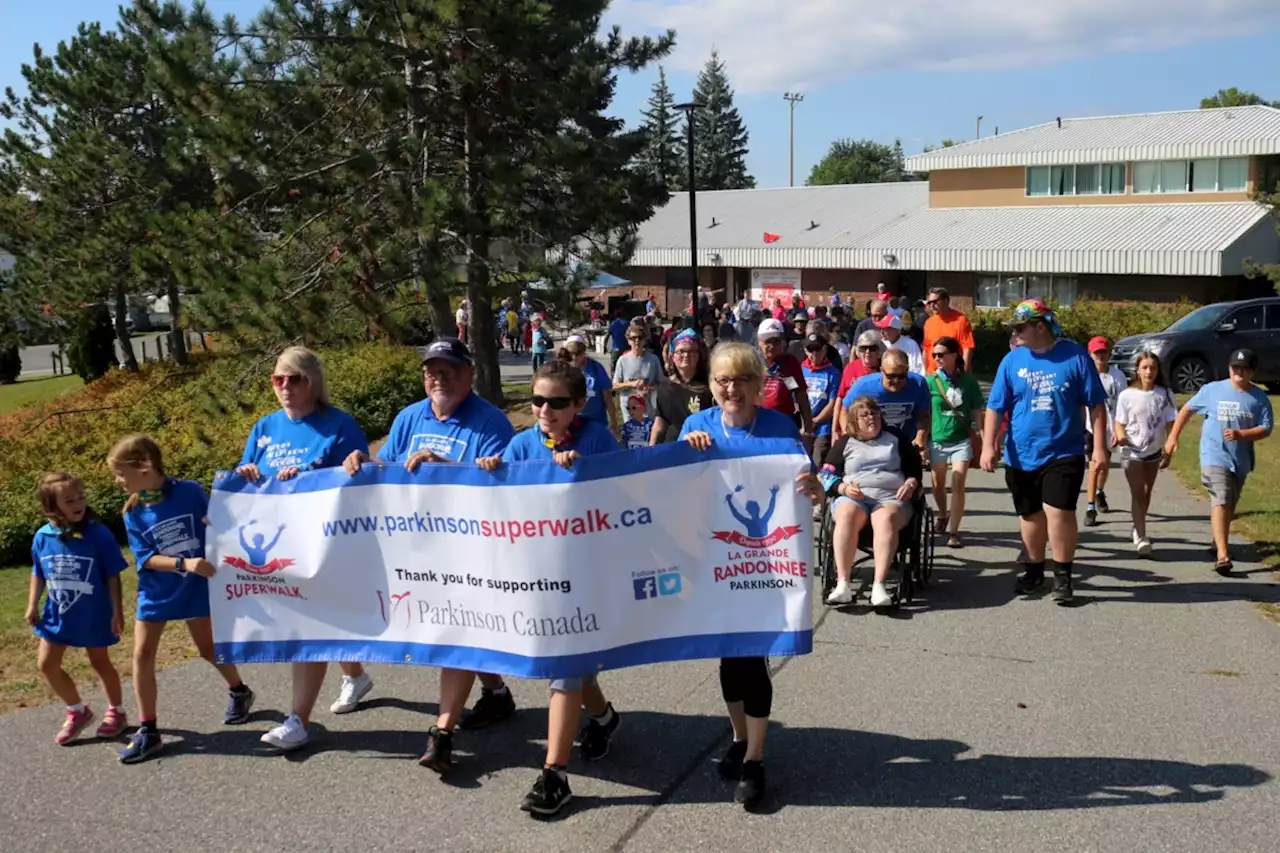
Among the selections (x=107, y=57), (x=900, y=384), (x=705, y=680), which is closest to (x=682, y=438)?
(x=705, y=680)

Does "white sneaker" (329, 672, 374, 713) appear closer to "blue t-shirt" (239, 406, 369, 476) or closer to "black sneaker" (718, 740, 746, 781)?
"blue t-shirt" (239, 406, 369, 476)

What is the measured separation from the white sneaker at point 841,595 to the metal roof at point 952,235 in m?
22.9

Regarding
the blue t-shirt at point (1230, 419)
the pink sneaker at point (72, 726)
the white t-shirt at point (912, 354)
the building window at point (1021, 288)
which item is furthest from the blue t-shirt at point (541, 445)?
the building window at point (1021, 288)

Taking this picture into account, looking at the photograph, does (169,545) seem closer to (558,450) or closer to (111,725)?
(111,725)

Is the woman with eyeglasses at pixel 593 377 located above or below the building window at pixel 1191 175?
below

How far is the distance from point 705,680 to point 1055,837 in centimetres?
210

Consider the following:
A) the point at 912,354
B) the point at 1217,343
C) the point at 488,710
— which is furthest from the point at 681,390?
the point at 1217,343

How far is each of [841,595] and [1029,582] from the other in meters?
1.32

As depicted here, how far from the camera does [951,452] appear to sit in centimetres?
917

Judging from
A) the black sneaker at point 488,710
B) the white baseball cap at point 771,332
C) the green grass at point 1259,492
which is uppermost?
the white baseball cap at point 771,332

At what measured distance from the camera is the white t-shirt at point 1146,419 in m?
8.92

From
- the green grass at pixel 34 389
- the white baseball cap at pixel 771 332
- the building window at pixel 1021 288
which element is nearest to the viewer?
the white baseball cap at pixel 771 332

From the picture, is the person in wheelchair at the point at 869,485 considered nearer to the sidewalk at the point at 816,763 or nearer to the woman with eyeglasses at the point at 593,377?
the sidewalk at the point at 816,763

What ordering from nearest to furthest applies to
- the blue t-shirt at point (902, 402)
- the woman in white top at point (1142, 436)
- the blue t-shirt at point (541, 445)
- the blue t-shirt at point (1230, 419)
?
the blue t-shirt at point (541, 445), the blue t-shirt at point (902, 402), the blue t-shirt at point (1230, 419), the woman in white top at point (1142, 436)
